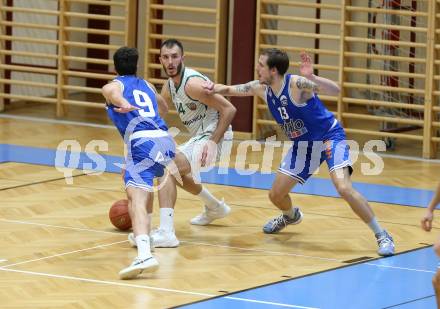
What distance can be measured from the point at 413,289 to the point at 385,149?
5.92m

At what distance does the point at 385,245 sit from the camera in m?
8.46

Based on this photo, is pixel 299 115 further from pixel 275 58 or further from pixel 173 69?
pixel 173 69

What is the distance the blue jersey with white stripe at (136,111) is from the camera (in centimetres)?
817

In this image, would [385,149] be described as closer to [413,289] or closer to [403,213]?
[403,213]

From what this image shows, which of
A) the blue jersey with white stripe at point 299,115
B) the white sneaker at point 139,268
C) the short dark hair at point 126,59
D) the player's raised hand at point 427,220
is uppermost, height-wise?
the short dark hair at point 126,59

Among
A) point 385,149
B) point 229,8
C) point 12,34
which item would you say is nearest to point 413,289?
point 385,149

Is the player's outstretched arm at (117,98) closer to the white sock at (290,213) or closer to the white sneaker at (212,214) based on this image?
the white sneaker at (212,214)

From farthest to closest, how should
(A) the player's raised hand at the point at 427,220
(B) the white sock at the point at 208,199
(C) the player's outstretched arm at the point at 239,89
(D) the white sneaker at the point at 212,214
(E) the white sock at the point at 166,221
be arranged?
(D) the white sneaker at the point at 212,214 < (B) the white sock at the point at 208,199 < (C) the player's outstretched arm at the point at 239,89 < (E) the white sock at the point at 166,221 < (A) the player's raised hand at the point at 427,220

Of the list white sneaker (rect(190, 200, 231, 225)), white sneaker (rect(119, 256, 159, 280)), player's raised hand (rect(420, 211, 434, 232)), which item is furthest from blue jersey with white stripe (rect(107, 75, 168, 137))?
player's raised hand (rect(420, 211, 434, 232))

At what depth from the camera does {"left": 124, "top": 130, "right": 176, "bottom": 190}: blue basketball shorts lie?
8.00m

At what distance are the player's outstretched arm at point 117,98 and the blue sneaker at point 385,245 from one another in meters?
2.10

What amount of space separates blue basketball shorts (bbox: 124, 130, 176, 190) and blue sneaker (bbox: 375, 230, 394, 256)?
1703mm

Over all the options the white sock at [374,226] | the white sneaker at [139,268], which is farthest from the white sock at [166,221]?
the white sock at [374,226]

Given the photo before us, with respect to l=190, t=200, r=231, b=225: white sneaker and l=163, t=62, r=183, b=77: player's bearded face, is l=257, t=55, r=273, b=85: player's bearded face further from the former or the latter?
l=190, t=200, r=231, b=225: white sneaker
